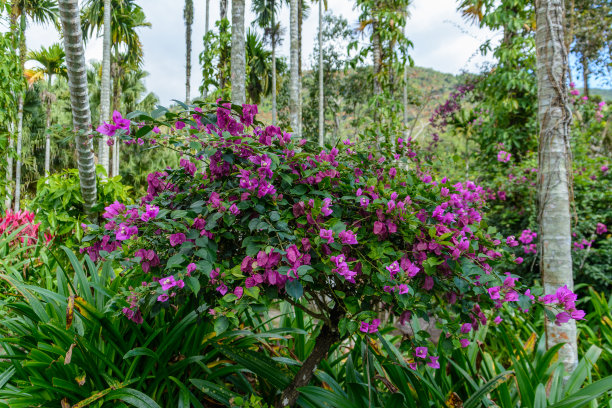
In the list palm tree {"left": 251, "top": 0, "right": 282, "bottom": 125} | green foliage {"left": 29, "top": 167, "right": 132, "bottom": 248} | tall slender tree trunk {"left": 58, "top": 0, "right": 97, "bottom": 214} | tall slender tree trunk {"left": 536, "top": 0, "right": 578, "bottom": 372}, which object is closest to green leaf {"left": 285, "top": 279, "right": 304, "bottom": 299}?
tall slender tree trunk {"left": 58, "top": 0, "right": 97, "bottom": 214}

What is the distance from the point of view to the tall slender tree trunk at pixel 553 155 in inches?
84.0

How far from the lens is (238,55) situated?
139 inches

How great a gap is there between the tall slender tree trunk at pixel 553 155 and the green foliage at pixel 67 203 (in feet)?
8.84

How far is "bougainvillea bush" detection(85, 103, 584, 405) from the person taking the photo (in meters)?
1.19

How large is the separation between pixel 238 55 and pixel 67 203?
194 cm

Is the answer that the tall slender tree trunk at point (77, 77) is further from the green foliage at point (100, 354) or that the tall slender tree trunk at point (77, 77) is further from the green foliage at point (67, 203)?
the green foliage at point (100, 354)

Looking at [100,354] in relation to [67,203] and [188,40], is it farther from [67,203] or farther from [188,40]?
[188,40]

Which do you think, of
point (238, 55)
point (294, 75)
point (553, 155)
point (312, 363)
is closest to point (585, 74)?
point (294, 75)

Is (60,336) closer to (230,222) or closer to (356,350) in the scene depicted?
(230,222)

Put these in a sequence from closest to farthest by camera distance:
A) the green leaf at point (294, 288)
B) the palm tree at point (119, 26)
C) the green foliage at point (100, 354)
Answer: the green leaf at point (294, 288), the green foliage at point (100, 354), the palm tree at point (119, 26)

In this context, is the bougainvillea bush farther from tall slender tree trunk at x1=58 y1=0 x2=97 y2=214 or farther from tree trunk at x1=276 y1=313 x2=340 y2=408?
tall slender tree trunk at x1=58 y1=0 x2=97 y2=214

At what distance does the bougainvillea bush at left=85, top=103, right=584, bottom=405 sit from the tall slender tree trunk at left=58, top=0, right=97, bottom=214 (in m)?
1.12

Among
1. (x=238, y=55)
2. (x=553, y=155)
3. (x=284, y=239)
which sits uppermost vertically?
(x=238, y=55)

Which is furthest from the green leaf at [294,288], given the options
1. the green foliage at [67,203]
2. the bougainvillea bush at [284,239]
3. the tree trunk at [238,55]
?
the tree trunk at [238,55]
